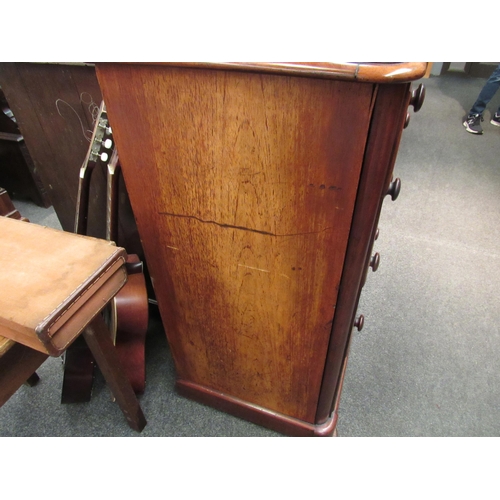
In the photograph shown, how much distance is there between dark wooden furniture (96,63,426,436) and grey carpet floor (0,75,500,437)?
0.33 m

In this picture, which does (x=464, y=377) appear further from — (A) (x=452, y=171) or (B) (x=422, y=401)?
(A) (x=452, y=171)

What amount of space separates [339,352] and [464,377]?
723mm

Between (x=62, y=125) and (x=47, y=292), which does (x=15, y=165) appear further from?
(x=47, y=292)

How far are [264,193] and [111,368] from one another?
1.92ft

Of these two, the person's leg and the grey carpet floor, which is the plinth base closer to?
the grey carpet floor

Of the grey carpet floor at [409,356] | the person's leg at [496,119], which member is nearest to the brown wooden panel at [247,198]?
the grey carpet floor at [409,356]

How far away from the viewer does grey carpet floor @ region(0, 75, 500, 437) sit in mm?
1088

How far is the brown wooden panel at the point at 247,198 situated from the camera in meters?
0.50

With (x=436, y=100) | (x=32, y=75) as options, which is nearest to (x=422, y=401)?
(x=32, y=75)

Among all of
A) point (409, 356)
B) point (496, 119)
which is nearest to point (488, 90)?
point (496, 119)

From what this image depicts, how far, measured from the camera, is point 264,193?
1.94 feet

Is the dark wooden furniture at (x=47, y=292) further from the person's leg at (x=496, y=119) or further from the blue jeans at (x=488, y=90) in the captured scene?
the person's leg at (x=496, y=119)

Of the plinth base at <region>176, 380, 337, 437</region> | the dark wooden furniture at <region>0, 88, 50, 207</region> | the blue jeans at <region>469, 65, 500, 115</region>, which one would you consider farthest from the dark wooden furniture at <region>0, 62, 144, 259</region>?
the blue jeans at <region>469, 65, 500, 115</region>

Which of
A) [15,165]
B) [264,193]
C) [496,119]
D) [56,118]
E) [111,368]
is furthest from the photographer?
[496,119]
